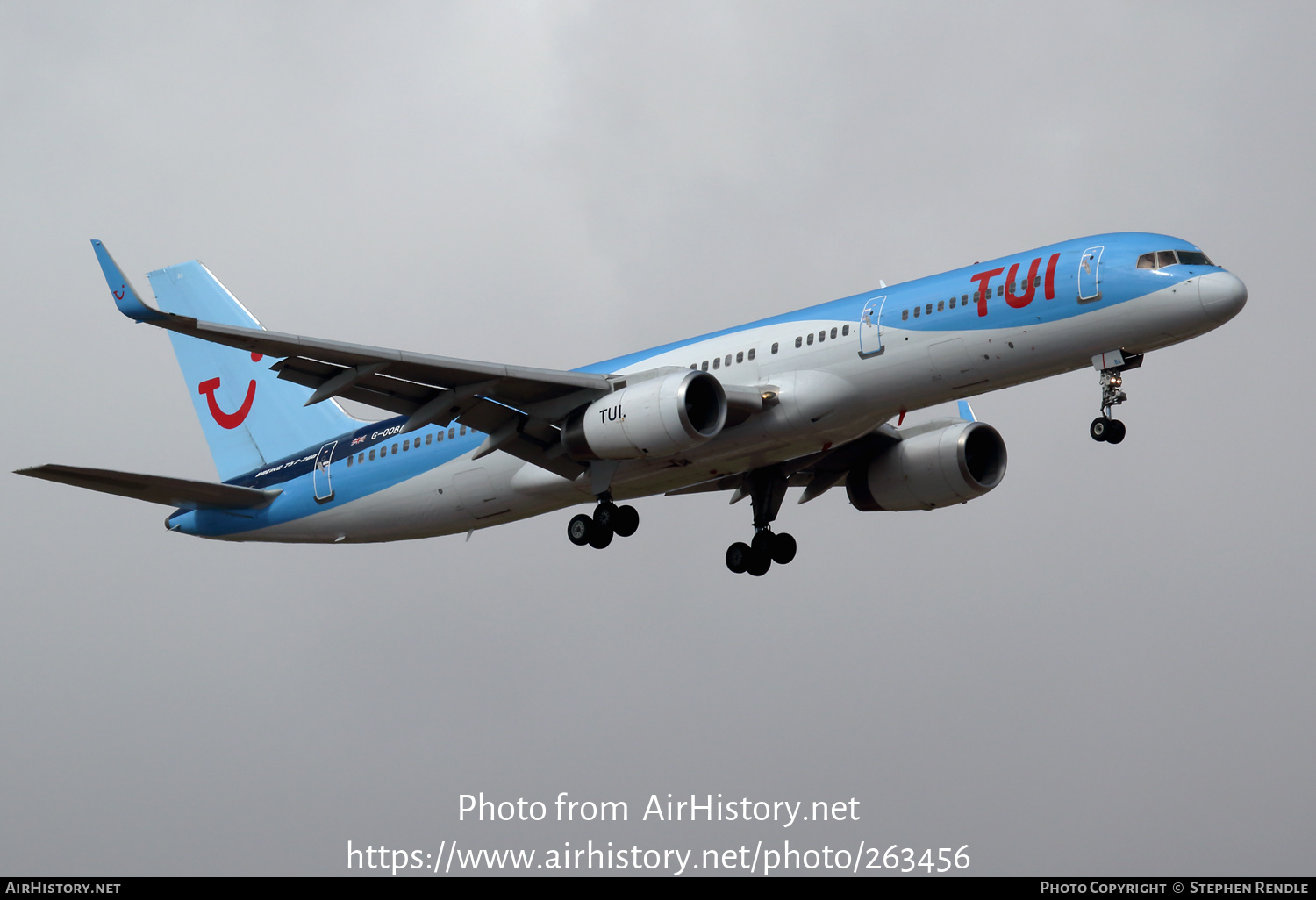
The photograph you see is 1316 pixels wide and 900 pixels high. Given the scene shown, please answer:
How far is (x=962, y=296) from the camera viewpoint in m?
28.4

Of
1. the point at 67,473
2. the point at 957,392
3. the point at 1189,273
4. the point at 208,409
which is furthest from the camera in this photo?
the point at 208,409

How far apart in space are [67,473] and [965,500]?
766 inches

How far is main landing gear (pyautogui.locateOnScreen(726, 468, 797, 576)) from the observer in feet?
117

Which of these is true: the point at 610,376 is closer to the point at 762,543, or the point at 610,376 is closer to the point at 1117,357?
the point at 762,543

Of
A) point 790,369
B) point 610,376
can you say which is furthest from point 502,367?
point 790,369

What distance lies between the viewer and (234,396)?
133 ft

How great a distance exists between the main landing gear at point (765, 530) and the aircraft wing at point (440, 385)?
5.30 m

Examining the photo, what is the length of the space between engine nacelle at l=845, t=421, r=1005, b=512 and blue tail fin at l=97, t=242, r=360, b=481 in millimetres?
13216

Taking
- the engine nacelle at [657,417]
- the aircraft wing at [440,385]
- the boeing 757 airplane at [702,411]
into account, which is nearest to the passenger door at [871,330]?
the boeing 757 airplane at [702,411]

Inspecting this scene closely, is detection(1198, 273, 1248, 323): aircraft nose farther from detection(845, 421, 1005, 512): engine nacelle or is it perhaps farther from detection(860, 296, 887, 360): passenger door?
detection(845, 421, 1005, 512): engine nacelle

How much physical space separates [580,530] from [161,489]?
9.82 m

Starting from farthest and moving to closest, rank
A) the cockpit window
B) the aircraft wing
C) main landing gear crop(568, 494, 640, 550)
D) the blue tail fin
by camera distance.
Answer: the blue tail fin, main landing gear crop(568, 494, 640, 550), the aircraft wing, the cockpit window

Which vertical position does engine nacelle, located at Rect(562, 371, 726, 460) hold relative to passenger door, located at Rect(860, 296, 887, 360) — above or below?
below

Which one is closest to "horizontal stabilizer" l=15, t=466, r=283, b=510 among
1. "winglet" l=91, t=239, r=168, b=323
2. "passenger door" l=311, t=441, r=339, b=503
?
"passenger door" l=311, t=441, r=339, b=503
